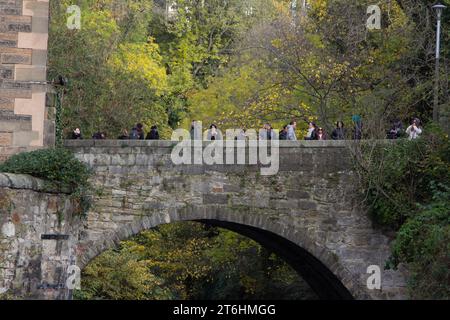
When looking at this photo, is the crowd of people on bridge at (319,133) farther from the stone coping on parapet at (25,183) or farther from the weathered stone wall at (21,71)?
the stone coping on parapet at (25,183)

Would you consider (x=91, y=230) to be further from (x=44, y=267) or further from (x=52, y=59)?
(x=52, y=59)

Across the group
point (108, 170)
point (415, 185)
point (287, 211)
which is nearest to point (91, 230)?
point (108, 170)

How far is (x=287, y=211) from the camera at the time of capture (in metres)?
25.1

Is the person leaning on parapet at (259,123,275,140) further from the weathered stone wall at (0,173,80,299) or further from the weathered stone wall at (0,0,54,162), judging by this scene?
the weathered stone wall at (0,173,80,299)

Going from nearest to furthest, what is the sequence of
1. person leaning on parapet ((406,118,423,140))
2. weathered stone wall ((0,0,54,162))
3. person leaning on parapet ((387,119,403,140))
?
weathered stone wall ((0,0,54,162)), person leaning on parapet ((406,118,423,140)), person leaning on parapet ((387,119,403,140))

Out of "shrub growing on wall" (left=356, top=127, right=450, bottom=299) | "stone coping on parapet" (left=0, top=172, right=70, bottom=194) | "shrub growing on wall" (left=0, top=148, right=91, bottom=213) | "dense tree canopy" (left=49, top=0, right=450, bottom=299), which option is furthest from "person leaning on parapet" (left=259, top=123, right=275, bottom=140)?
"stone coping on parapet" (left=0, top=172, right=70, bottom=194)

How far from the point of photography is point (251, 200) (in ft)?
82.1

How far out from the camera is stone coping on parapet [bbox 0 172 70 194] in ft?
61.3

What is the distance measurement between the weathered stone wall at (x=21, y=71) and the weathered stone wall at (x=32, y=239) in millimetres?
2024

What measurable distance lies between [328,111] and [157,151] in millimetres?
9442

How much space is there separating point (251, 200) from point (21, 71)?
517 centimetres

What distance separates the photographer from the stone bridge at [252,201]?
80.8 ft

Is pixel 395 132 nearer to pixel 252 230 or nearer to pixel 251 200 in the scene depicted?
pixel 251 200

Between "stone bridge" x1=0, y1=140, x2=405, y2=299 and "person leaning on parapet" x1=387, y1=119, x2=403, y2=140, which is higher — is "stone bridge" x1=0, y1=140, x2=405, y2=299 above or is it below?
below
